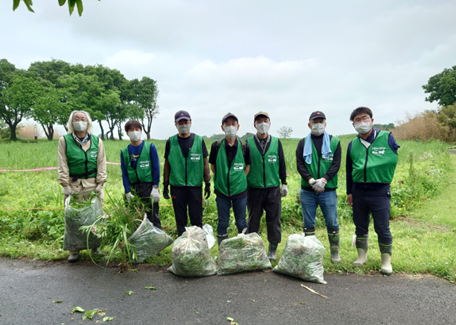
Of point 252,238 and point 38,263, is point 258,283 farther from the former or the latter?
point 38,263

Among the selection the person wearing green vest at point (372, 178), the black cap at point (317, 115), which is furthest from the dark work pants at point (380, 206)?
the black cap at point (317, 115)

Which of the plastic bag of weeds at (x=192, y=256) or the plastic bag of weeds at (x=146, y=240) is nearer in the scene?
the plastic bag of weeds at (x=192, y=256)

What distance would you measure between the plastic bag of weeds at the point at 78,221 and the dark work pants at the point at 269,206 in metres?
2.19

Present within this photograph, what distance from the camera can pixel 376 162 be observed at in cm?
381

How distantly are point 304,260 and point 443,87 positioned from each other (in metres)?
51.7

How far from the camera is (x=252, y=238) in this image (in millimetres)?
3857

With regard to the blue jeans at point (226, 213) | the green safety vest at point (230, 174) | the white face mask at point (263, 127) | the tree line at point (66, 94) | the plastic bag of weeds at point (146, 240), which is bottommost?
the plastic bag of weeds at point (146, 240)

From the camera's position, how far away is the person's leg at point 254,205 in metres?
4.22

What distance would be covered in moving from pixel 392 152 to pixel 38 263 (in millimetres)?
5146

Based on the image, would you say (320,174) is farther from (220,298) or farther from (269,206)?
(220,298)

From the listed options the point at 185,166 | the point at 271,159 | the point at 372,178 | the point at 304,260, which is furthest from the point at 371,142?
the point at 185,166

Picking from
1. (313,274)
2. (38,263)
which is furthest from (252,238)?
(38,263)

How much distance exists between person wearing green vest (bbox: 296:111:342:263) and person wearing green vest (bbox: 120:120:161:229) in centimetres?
216

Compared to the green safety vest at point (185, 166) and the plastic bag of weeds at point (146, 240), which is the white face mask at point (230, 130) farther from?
the plastic bag of weeds at point (146, 240)
